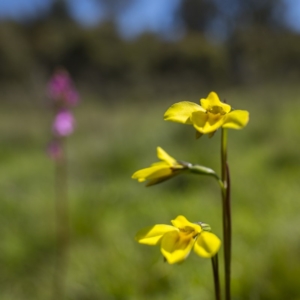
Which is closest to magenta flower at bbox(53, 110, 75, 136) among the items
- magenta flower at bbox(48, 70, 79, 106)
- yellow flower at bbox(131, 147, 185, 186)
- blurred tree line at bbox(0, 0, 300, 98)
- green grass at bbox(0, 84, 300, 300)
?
magenta flower at bbox(48, 70, 79, 106)

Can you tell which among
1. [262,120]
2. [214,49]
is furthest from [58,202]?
[214,49]

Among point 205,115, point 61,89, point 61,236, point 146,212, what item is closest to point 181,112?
point 205,115

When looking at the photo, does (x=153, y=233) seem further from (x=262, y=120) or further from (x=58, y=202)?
(x=262, y=120)

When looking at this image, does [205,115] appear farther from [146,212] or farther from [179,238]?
[146,212]

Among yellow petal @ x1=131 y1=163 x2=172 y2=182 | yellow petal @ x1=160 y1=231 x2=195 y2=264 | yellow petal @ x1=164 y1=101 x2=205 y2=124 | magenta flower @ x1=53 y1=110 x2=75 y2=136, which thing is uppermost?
yellow petal @ x1=164 y1=101 x2=205 y2=124

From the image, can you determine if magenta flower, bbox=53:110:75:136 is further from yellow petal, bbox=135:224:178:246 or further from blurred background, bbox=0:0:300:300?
yellow petal, bbox=135:224:178:246

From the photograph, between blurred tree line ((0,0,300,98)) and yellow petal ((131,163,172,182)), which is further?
blurred tree line ((0,0,300,98))
